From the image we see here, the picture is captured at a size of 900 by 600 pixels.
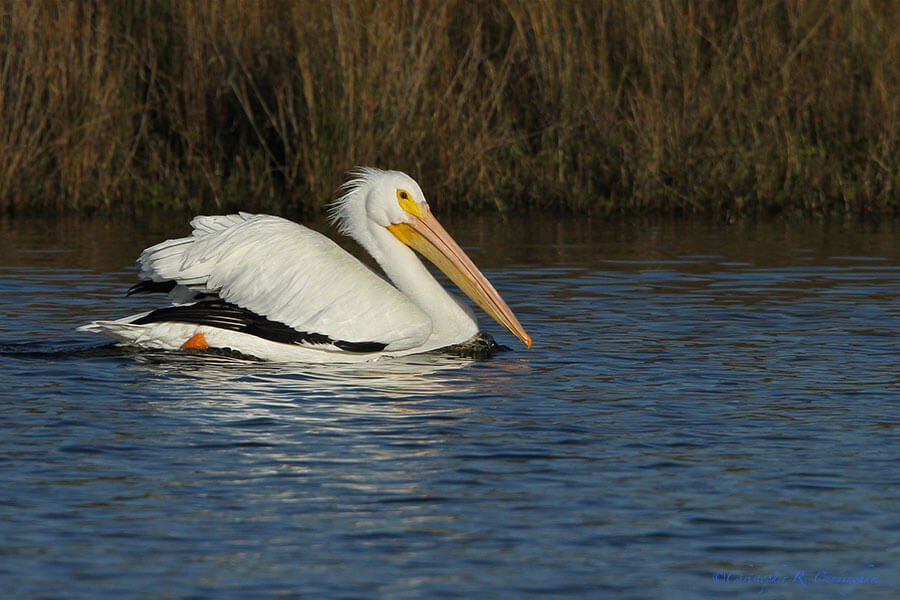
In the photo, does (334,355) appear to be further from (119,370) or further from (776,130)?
(776,130)

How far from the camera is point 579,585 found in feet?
12.3

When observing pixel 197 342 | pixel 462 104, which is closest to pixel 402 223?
pixel 197 342

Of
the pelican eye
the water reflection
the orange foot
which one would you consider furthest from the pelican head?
the orange foot

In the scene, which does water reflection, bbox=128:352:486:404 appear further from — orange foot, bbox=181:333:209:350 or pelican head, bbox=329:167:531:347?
pelican head, bbox=329:167:531:347

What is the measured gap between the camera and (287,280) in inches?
268

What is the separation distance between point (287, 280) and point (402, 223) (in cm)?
94

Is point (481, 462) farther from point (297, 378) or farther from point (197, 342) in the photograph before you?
point (197, 342)

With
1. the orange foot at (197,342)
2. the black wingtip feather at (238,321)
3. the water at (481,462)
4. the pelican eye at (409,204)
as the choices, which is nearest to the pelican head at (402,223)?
the pelican eye at (409,204)

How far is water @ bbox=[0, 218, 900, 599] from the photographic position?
3842mm

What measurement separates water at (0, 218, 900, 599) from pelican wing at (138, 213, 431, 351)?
21cm

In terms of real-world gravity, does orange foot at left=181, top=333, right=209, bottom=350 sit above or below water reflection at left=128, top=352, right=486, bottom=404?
above

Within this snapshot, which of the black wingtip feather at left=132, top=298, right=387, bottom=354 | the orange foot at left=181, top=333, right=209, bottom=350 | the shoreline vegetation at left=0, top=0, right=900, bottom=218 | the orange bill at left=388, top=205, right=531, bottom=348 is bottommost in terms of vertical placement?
the orange foot at left=181, top=333, right=209, bottom=350

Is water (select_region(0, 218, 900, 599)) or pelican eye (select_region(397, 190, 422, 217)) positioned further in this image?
pelican eye (select_region(397, 190, 422, 217))

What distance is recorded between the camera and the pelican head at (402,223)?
746 centimetres
